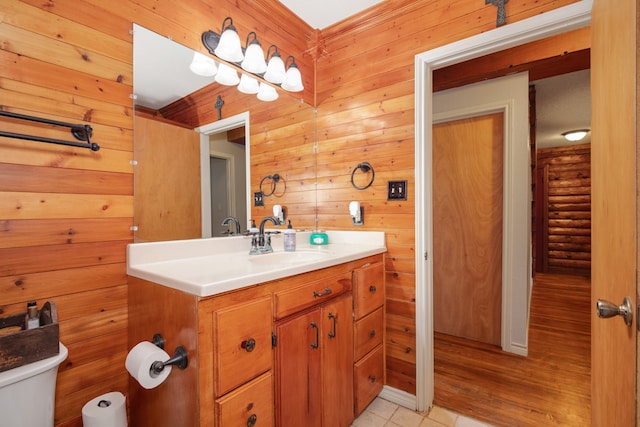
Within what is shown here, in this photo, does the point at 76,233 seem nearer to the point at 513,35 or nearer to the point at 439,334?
the point at 513,35

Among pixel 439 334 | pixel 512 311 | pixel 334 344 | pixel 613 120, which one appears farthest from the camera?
pixel 439 334

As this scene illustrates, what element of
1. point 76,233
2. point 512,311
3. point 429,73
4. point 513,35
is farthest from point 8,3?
point 512,311

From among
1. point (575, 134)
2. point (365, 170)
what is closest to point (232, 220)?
point (365, 170)

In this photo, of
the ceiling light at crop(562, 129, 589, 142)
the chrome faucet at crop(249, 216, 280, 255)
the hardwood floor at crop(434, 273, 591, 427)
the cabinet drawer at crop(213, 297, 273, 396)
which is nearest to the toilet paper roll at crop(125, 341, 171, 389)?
the cabinet drawer at crop(213, 297, 273, 396)

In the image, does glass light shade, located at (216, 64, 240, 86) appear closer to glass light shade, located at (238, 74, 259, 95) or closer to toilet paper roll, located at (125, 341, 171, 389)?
glass light shade, located at (238, 74, 259, 95)

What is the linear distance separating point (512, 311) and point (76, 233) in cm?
285

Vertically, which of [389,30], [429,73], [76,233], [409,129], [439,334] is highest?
[389,30]

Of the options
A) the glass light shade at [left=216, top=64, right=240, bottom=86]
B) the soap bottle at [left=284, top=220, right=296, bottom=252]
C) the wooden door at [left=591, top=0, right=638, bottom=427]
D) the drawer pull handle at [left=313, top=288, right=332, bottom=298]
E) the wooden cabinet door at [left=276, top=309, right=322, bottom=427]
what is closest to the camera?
the wooden door at [left=591, top=0, right=638, bottom=427]

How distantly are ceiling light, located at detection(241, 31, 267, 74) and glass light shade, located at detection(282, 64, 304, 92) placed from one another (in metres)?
0.26

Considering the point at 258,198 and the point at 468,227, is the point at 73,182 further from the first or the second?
the point at 468,227

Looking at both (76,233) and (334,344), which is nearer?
(76,233)

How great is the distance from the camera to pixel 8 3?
94 centimetres

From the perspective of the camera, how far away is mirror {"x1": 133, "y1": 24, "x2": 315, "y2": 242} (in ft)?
4.17

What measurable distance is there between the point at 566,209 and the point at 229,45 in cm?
622
